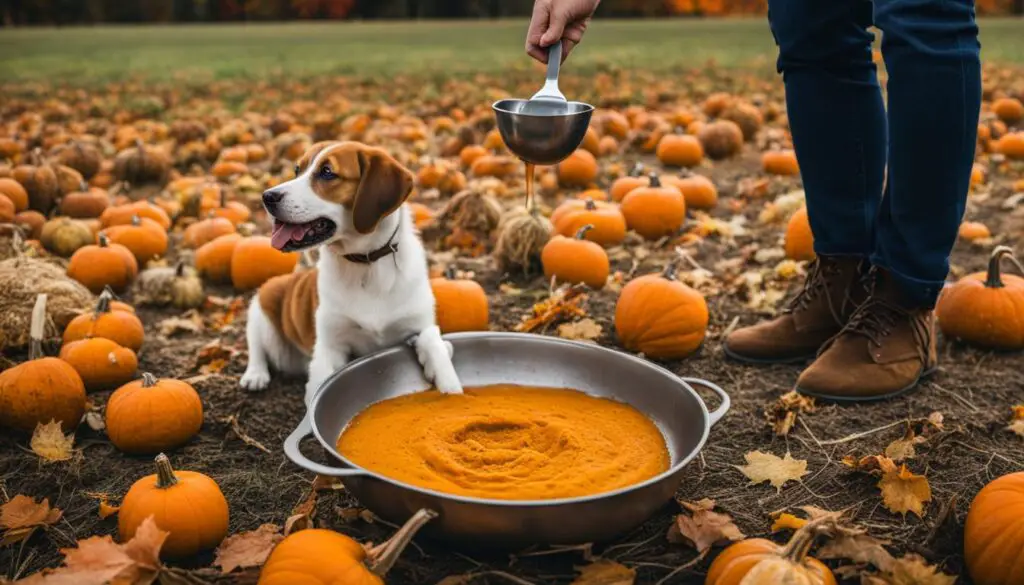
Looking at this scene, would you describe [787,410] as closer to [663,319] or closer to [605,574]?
[663,319]

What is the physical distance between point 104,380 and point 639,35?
87.3 ft

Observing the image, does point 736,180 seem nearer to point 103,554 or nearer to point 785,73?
point 785,73

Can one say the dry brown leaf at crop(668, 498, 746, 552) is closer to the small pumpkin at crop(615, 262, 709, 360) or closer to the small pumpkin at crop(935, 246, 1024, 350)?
the small pumpkin at crop(615, 262, 709, 360)

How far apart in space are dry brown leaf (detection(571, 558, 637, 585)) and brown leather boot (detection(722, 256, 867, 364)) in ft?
5.73

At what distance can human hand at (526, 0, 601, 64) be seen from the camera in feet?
9.46

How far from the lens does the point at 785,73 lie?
11.0ft

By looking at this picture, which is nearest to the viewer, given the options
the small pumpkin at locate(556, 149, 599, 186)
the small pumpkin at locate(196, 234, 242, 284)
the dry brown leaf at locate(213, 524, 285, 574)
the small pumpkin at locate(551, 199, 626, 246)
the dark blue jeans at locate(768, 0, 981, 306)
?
the dry brown leaf at locate(213, 524, 285, 574)

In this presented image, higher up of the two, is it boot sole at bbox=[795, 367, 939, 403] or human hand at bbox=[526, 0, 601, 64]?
human hand at bbox=[526, 0, 601, 64]

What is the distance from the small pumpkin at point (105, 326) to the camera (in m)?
3.57

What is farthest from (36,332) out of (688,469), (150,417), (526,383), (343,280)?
(688,469)

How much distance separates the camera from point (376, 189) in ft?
9.99

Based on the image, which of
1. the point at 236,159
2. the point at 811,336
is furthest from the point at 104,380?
the point at 236,159

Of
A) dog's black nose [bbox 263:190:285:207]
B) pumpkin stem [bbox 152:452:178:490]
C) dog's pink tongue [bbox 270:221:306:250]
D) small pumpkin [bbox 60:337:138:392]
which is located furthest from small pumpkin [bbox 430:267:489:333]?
pumpkin stem [bbox 152:452:178:490]

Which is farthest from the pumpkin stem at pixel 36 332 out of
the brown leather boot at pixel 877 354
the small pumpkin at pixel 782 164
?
the small pumpkin at pixel 782 164
